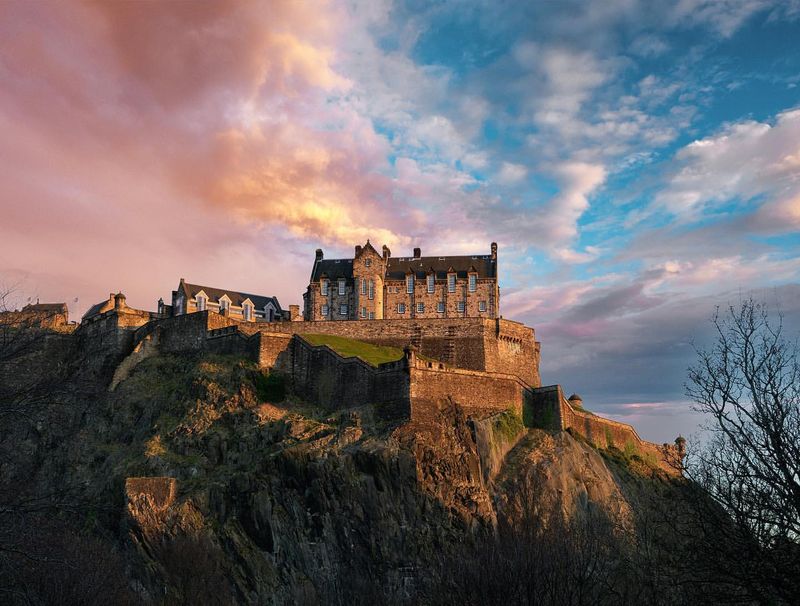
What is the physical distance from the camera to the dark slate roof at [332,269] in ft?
267

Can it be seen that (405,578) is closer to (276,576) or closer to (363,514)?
(363,514)

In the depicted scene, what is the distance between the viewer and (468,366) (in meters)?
68.4

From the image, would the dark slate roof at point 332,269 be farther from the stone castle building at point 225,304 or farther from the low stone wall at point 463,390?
the low stone wall at point 463,390

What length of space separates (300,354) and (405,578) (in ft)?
69.2

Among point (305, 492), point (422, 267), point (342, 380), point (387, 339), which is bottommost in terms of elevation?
point (305, 492)

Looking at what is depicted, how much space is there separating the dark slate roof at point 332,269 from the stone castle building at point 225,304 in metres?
8.00

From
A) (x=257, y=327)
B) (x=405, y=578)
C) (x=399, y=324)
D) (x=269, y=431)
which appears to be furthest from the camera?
(x=399, y=324)

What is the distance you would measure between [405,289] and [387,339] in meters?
9.78

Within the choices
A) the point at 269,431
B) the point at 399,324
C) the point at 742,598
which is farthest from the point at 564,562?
the point at 399,324

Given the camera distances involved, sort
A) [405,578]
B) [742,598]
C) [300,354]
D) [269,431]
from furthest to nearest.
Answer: [300,354] → [269,431] → [405,578] → [742,598]

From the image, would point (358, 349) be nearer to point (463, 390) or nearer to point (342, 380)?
point (342, 380)

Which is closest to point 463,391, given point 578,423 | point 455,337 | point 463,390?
point 463,390

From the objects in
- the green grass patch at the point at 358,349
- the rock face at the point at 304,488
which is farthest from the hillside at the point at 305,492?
the green grass patch at the point at 358,349

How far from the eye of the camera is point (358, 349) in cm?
6625
